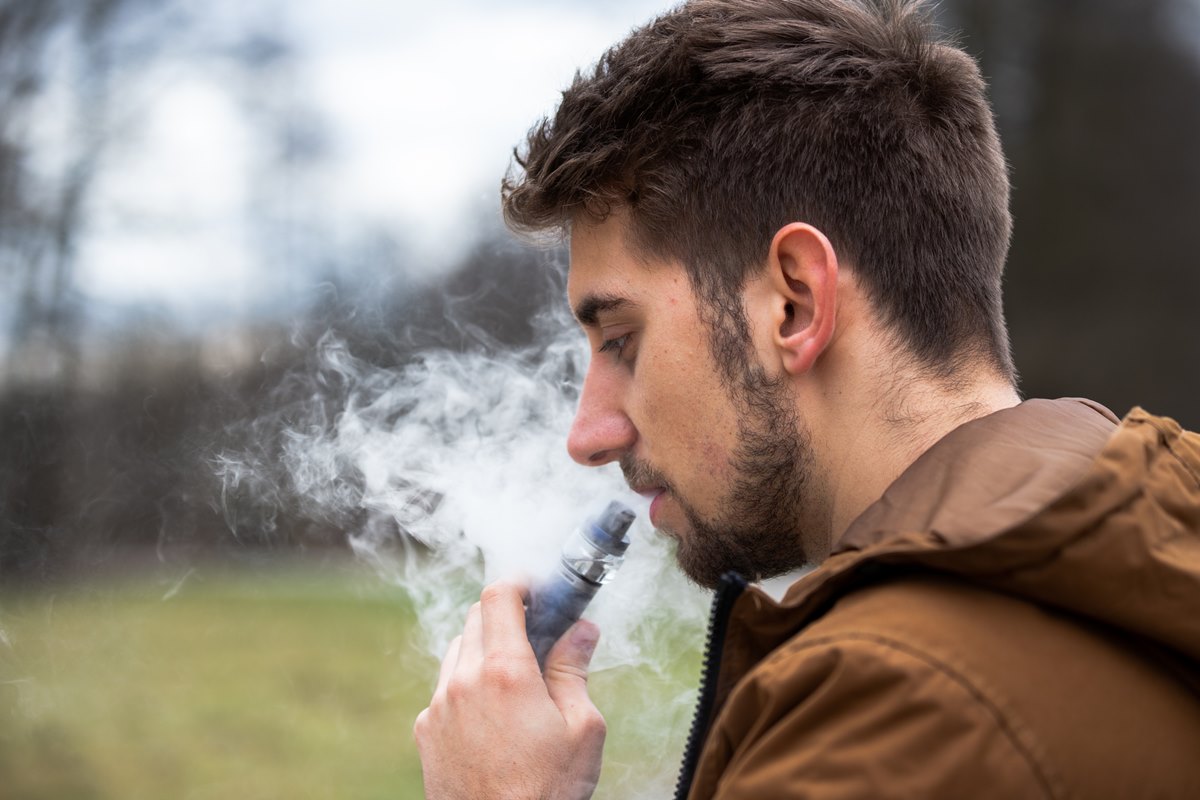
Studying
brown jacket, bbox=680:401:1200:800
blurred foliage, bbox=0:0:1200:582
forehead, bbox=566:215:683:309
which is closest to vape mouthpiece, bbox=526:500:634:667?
forehead, bbox=566:215:683:309

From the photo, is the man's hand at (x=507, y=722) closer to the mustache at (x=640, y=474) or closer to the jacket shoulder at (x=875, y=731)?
the mustache at (x=640, y=474)

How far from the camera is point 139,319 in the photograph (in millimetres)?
4336

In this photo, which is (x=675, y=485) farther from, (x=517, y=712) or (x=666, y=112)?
(x=666, y=112)

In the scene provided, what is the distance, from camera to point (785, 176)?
1.76m

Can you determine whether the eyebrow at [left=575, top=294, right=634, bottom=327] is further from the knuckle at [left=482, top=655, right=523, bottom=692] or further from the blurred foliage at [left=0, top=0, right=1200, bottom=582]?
the blurred foliage at [left=0, top=0, right=1200, bottom=582]

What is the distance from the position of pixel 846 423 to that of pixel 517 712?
2.22 feet

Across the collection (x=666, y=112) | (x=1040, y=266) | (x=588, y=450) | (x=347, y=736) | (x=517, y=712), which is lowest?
(x=347, y=736)

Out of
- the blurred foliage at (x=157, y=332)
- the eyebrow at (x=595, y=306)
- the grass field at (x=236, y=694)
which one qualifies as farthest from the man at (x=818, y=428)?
the blurred foliage at (x=157, y=332)

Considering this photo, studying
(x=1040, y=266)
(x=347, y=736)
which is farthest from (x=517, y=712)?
(x=1040, y=266)

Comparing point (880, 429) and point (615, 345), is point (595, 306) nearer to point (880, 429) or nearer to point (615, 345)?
point (615, 345)

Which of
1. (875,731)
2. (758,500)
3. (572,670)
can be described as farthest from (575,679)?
(875,731)

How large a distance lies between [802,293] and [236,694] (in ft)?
14.3

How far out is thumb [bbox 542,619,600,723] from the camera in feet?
5.90

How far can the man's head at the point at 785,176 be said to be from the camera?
67.1 inches
